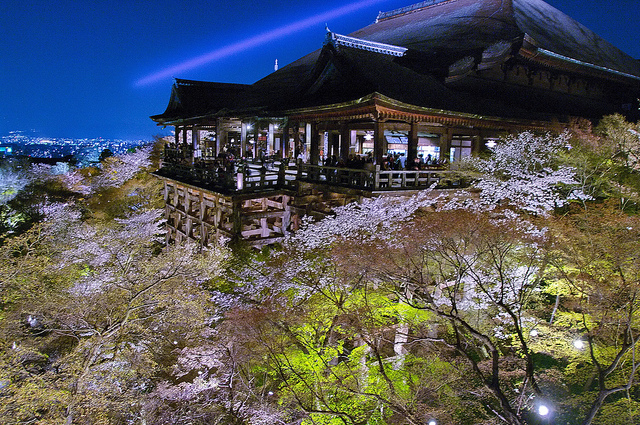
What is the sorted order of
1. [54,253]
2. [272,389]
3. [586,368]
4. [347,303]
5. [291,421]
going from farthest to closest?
1. [54,253]
2. [586,368]
3. [272,389]
4. [347,303]
5. [291,421]

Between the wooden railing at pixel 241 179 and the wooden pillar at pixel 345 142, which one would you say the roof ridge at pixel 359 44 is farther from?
the wooden railing at pixel 241 179

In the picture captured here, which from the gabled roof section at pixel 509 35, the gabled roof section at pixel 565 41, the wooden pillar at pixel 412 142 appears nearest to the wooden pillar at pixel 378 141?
the wooden pillar at pixel 412 142

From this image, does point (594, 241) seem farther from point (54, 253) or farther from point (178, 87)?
point (178, 87)

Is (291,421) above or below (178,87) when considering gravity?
below

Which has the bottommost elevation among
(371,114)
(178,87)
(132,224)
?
(132,224)

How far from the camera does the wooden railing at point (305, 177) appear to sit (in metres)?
13.7

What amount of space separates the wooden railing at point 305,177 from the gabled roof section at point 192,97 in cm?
852

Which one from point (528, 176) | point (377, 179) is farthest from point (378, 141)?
point (528, 176)

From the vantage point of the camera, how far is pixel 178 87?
3030cm

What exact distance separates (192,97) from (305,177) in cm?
1781

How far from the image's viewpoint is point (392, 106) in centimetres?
1379

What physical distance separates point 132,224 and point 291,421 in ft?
43.9

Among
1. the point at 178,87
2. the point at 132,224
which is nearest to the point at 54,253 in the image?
the point at 132,224

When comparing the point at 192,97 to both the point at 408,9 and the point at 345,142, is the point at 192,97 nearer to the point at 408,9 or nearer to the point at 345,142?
the point at 345,142
